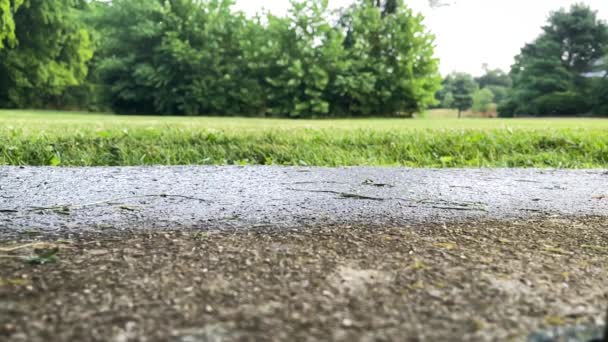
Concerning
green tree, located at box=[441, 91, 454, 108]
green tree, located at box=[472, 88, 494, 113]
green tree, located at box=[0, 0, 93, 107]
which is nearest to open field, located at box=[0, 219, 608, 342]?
green tree, located at box=[0, 0, 93, 107]

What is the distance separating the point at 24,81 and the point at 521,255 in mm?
15959

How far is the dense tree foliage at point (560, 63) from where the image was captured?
1736 cm

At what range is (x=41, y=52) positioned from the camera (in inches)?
574

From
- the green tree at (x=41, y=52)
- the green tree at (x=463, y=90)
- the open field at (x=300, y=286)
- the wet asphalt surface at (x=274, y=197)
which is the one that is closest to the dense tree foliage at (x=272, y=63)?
the green tree at (x=41, y=52)

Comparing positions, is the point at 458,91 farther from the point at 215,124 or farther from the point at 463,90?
the point at 215,124

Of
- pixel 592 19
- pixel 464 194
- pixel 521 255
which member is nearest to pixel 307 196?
pixel 464 194

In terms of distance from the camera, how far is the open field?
715mm

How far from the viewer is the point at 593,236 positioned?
4.59ft

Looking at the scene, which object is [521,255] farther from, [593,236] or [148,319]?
[148,319]

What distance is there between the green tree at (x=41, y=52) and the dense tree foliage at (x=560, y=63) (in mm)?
14761

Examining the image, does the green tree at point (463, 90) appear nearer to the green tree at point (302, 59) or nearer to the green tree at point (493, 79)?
the green tree at point (493, 79)

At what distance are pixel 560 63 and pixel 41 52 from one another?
17.2 m

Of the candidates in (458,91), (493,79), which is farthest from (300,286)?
(493,79)

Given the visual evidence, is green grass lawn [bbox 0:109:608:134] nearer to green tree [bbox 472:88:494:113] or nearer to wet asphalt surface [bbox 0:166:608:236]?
wet asphalt surface [bbox 0:166:608:236]
